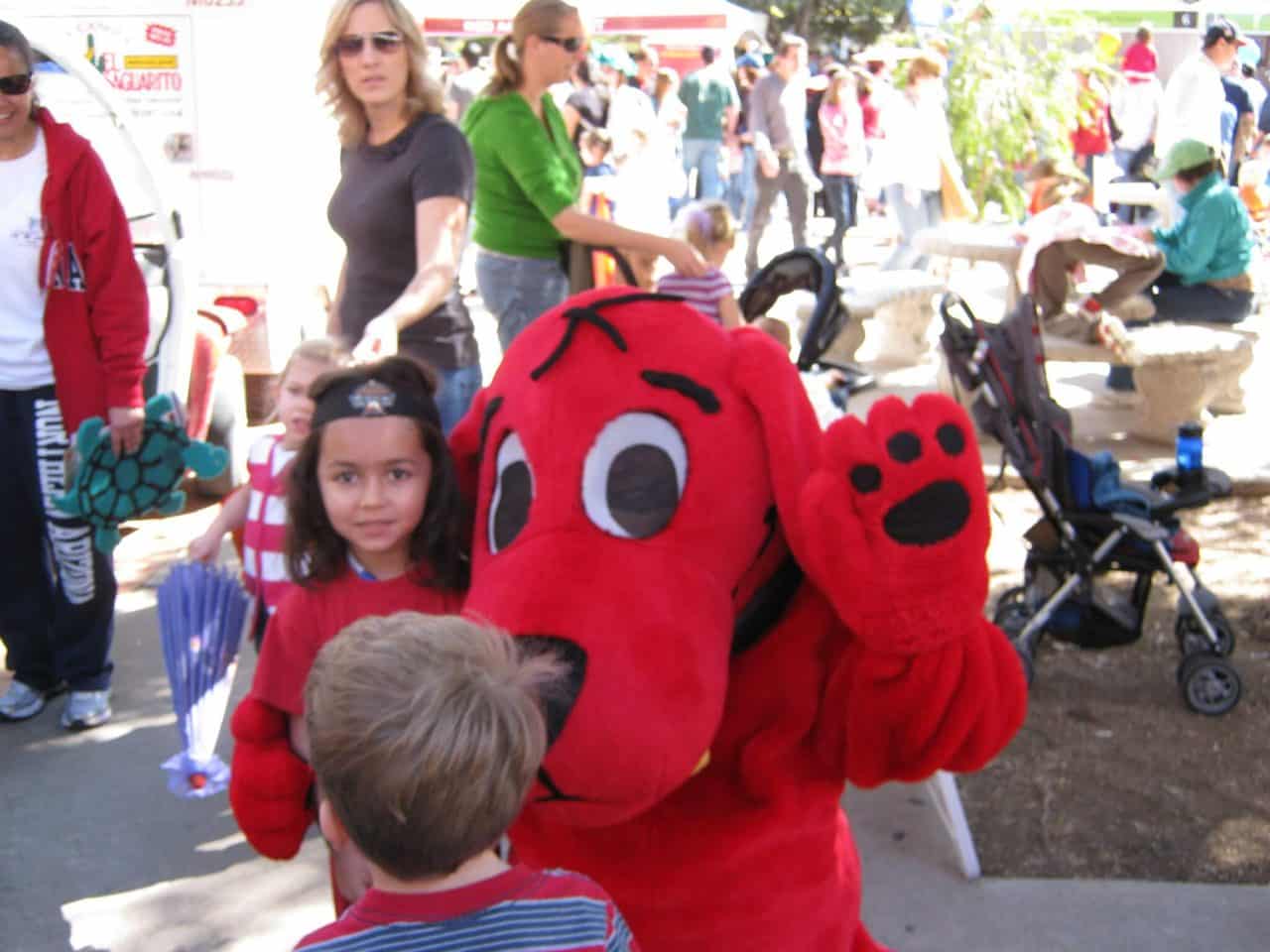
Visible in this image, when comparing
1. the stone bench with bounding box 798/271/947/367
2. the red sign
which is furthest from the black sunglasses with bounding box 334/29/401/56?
the stone bench with bounding box 798/271/947/367

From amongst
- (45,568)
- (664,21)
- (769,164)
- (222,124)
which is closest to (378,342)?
(45,568)

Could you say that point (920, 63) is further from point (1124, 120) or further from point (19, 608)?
point (19, 608)

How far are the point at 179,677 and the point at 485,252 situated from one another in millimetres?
2098

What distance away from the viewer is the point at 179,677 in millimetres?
2971

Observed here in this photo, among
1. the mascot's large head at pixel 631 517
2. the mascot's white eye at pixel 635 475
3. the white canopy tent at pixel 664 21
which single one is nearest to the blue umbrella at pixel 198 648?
the mascot's large head at pixel 631 517

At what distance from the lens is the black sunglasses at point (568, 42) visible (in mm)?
4391

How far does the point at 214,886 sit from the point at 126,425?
1.26m

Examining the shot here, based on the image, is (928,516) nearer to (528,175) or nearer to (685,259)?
(685,259)

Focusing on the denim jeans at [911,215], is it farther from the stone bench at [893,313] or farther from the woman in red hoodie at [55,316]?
the woman in red hoodie at [55,316]

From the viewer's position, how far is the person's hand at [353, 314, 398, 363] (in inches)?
114

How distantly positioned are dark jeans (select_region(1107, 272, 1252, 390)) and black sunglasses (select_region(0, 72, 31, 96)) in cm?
645

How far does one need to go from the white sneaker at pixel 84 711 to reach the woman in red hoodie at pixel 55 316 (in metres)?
0.31

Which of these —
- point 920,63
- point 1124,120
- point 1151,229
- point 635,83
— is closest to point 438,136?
point 1151,229

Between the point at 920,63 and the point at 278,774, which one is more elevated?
the point at 920,63
